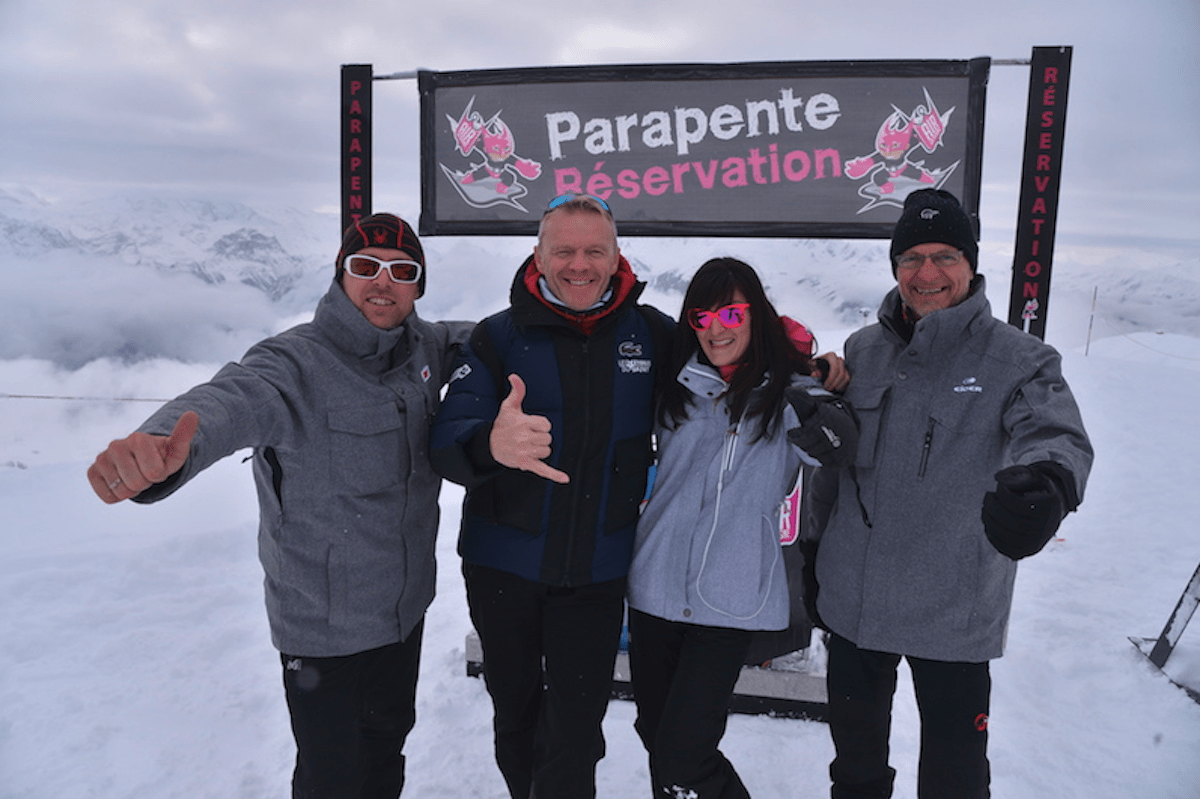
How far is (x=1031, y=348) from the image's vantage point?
6.84 feet

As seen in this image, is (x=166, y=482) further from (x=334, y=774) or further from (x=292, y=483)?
(x=334, y=774)

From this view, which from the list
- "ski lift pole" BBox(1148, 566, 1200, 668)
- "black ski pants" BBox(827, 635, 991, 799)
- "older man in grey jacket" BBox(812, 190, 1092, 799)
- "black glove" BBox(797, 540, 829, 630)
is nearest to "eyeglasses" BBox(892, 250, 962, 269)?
"older man in grey jacket" BBox(812, 190, 1092, 799)

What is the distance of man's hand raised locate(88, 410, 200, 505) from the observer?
1450 millimetres

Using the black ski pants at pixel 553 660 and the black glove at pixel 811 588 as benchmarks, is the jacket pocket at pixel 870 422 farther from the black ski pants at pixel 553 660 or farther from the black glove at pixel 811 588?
the black ski pants at pixel 553 660

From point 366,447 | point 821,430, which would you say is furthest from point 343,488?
point 821,430

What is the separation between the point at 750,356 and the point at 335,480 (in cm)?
148

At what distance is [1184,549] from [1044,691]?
367 cm

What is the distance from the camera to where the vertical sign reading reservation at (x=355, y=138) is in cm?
430

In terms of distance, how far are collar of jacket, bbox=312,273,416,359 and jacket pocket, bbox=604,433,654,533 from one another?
913 mm

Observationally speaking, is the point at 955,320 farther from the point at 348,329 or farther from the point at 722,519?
the point at 348,329

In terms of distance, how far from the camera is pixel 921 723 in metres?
2.25

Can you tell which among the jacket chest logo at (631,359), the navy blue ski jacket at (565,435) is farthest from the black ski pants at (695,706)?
the jacket chest logo at (631,359)

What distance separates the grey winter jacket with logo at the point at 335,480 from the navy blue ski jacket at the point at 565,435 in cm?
24

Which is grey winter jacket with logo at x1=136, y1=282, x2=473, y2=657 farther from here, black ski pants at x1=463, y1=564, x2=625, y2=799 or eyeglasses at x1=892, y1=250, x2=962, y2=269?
eyeglasses at x1=892, y1=250, x2=962, y2=269
